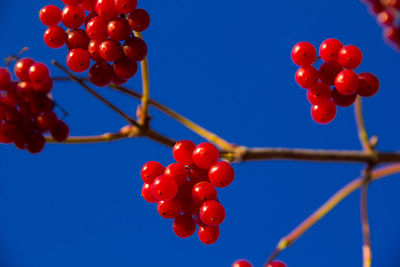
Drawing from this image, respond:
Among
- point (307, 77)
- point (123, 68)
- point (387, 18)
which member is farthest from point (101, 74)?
point (387, 18)

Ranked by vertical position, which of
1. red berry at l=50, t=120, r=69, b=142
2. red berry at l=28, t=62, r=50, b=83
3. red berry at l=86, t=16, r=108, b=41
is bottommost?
red berry at l=50, t=120, r=69, b=142

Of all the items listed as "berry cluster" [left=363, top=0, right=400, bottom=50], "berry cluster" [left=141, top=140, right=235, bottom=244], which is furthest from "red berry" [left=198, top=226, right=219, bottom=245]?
"berry cluster" [left=363, top=0, right=400, bottom=50]

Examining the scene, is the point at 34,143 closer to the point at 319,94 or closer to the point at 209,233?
the point at 209,233

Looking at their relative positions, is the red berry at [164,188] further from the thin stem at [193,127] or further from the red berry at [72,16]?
the red berry at [72,16]

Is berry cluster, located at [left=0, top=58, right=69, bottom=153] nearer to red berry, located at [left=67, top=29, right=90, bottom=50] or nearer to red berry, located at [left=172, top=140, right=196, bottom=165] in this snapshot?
red berry, located at [left=67, top=29, right=90, bottom=50]

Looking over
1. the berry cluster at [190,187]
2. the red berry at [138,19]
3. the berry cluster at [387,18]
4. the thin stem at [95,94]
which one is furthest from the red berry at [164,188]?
the berry cluster at [387,18]

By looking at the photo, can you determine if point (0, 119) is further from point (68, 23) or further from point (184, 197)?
point (184, 197)
